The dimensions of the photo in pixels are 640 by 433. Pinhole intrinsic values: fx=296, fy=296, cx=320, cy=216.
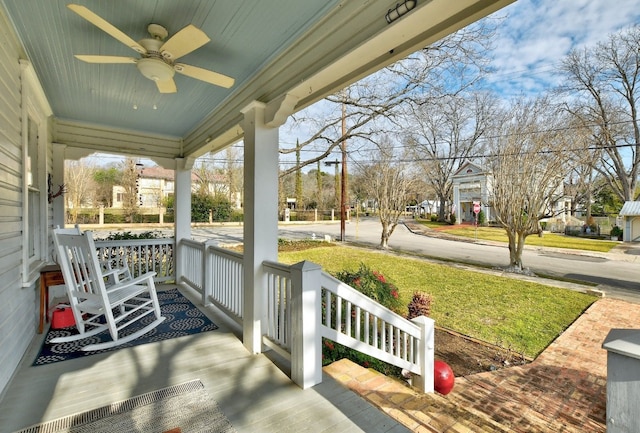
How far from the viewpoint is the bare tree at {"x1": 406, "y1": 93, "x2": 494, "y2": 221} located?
8953mm

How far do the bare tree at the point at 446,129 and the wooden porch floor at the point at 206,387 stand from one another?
8.57 meters

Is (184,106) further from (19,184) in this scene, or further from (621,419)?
(621,419)

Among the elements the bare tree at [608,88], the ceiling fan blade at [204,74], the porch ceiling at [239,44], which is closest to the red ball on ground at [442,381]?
the porch ceiling at [239,44]

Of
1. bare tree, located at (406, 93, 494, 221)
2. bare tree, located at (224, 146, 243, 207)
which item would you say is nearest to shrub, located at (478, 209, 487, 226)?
bare tree, located at (406, 93, 494, 221)

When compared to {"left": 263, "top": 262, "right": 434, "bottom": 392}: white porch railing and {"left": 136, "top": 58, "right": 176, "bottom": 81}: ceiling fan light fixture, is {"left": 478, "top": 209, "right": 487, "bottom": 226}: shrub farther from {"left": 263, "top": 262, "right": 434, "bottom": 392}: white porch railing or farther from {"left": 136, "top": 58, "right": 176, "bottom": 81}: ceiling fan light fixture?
{"left": 136, "top": 58, "right": 176, "bottom": 81}: ceiling fan light fixture

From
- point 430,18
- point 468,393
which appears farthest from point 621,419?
point 468,393

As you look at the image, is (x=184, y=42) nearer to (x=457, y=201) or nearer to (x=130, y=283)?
(x=130, y=283)

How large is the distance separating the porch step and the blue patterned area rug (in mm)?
1715

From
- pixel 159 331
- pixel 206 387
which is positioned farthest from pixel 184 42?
pixel 159 331

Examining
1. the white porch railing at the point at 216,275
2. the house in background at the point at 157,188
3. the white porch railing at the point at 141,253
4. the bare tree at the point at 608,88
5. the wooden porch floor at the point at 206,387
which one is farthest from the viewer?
the house in background at the point at 157,188

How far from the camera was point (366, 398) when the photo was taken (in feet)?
6.78

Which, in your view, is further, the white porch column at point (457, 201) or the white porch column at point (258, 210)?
the white porch column at point (457, 201)

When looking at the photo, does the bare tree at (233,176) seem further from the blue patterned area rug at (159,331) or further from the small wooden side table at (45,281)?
→ the small wooden side table at (45,281)

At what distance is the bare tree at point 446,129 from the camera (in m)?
8.95
